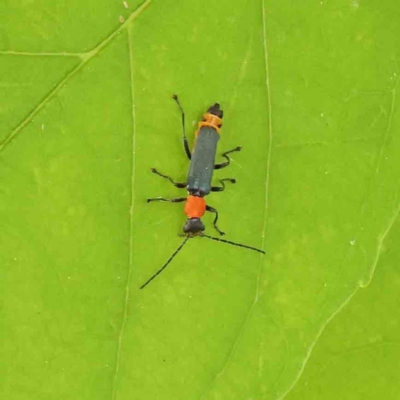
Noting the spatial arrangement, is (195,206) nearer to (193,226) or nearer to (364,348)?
(193,226)

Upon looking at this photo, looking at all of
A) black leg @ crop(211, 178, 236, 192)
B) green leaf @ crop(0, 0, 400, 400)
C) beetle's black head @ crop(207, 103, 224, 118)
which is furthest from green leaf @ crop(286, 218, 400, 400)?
beetle's black head @ crop(207, 103, 224, 118)

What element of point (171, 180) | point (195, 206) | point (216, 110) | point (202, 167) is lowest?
point (195, 206)

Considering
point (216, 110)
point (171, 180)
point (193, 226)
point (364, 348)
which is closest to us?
point (216, 110)

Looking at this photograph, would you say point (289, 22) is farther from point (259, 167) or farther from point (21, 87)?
point (21, 87)

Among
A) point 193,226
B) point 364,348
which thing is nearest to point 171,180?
point 193,226

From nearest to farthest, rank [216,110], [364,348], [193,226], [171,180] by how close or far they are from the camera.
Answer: [216,110] < [171,180] < [193,226] < [364,348]

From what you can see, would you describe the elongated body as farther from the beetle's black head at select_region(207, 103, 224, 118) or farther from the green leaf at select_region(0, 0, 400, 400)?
the beetle's black head at select_region(207, 103, 224, 118)
